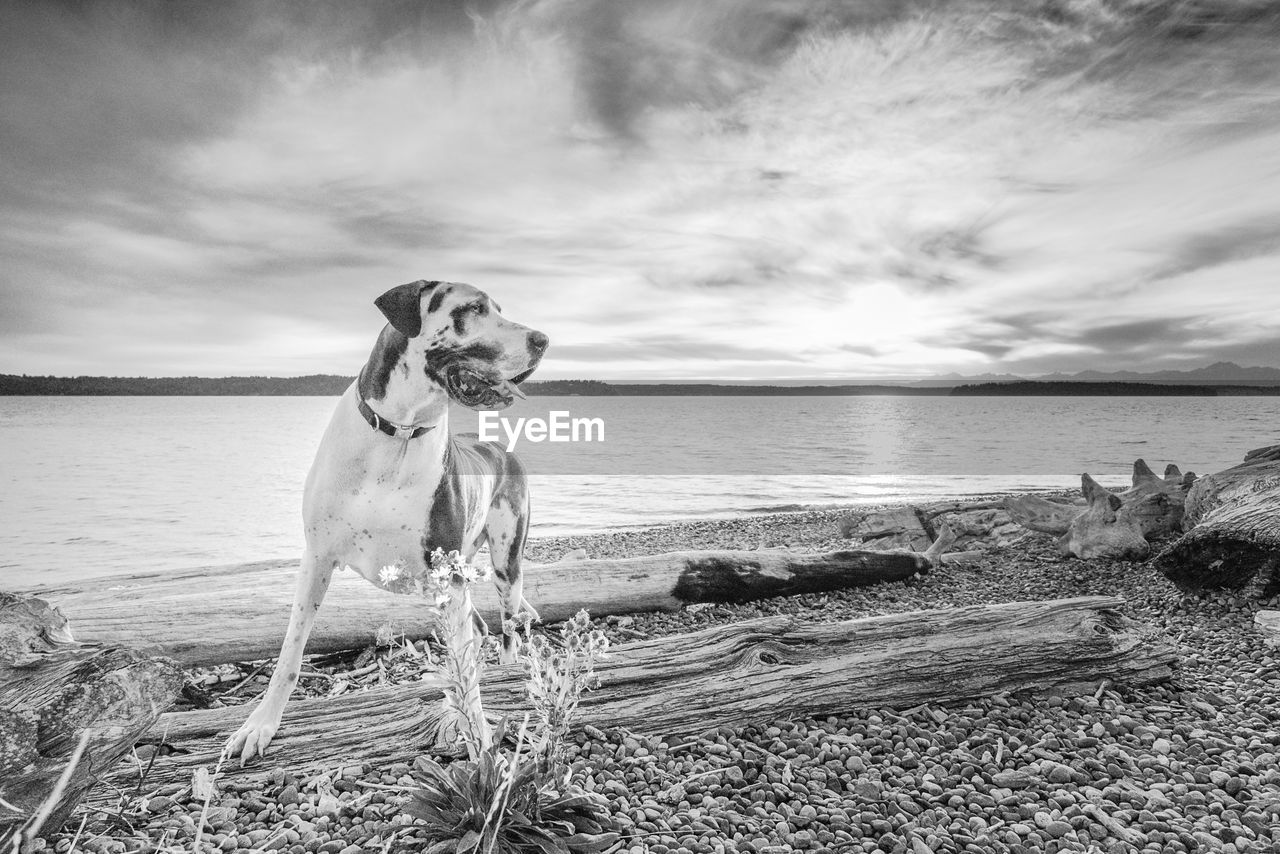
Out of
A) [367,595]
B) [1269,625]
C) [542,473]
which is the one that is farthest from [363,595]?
[542,473]

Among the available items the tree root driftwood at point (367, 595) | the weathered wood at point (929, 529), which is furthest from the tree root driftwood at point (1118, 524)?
the tree root driftwood at point (367, 595)

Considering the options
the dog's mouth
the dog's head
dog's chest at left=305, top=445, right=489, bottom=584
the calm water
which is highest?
the dog's head

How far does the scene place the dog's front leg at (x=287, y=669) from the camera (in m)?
2.88

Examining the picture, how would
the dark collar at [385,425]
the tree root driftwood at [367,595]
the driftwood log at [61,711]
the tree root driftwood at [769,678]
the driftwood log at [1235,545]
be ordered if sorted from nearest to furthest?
the driftwood log at [61,711], the dark collar at [385,425], the tree root driftwood at [769,678], the tree root driftwood at [367,595], the driftwood log at [1235,545]

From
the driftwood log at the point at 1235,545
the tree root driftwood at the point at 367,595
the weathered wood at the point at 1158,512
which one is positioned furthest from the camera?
the weathered wood at the point at 1158,512

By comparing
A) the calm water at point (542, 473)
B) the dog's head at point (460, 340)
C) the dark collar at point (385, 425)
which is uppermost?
the dog's head at point (460, 340)

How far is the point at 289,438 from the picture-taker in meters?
29.3

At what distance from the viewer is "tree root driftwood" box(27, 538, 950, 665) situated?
14.3 feet

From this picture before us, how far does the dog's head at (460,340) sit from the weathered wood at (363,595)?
2.49m

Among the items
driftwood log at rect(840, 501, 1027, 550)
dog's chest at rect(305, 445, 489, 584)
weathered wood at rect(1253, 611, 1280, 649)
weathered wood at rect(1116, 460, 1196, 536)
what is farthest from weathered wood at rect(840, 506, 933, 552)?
dog's chest at rect(305, 445, 489, 584)

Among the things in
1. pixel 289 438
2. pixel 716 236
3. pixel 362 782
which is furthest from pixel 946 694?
pixel 289 438

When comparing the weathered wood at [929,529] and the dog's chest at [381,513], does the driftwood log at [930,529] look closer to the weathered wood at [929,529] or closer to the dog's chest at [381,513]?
the weathered wood at [929,529]

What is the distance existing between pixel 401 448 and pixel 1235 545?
5.77 metres

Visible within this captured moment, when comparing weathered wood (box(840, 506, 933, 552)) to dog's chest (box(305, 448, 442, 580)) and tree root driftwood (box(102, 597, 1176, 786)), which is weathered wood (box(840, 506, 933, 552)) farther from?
dog's chest (box(305, 448, 442, 580))
